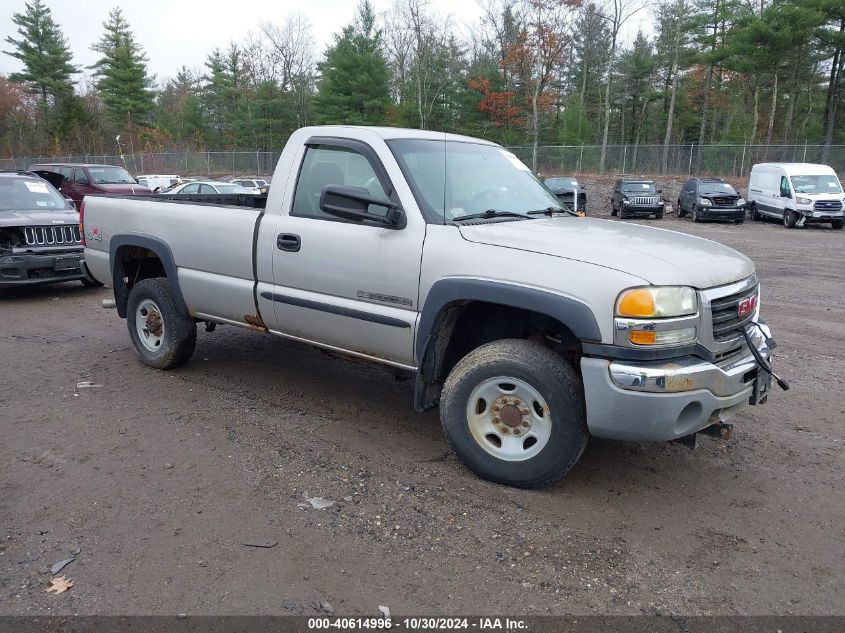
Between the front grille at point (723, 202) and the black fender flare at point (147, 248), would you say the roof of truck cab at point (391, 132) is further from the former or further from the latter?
the front grille at point (723, 202)

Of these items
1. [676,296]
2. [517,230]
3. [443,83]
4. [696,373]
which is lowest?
[696,373]

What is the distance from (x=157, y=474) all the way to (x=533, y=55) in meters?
42.0

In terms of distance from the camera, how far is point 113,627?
2.71 m

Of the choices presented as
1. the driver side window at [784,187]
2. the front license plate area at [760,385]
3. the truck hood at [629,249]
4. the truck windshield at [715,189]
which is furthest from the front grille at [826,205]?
the front license plate area at [760,385]

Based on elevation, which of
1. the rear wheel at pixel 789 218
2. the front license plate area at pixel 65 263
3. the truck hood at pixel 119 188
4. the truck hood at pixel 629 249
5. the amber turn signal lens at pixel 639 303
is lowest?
the rear wheel at pixel 789 218

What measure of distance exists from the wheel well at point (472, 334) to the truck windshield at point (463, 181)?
62 cm

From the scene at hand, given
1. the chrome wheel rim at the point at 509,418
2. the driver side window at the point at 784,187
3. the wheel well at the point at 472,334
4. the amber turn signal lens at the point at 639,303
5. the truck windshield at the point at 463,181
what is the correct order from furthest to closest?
1. the driver side window at the point at 784,187
2. the truck windshield at the point at 463,181
3. the wheel well at the point at 472,334
4. the chrome wheel rim at the point at 509,418
5. the amber turn signal lens at the point at 639,303

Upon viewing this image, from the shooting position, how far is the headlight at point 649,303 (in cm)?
329

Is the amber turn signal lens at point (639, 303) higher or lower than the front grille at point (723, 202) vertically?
higher

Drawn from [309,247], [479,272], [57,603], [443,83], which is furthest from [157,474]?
[443,83]

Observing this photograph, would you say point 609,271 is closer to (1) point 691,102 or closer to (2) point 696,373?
(2) point 696,373

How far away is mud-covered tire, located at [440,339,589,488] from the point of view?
356cm

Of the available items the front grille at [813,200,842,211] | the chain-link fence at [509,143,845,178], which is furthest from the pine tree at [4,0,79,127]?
the front grille at [813,200,842,211]

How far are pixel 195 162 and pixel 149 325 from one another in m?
43.8
